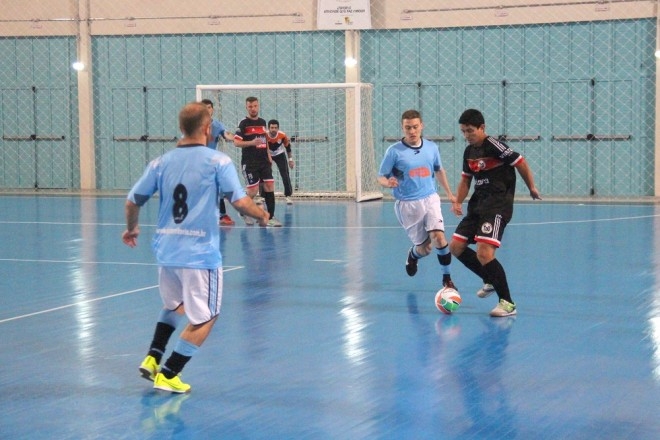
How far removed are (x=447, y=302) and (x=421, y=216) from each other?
5.09 feet

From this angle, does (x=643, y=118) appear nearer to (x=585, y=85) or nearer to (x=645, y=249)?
(x=585, y=85)

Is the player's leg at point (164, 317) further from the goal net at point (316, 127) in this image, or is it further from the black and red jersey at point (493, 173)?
the goal net at point (316, 127)

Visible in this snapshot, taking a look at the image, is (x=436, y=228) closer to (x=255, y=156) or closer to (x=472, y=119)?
(x=472, y=119)

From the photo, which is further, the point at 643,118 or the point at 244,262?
the point at 643,118

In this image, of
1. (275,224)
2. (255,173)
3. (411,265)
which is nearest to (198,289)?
(411,265)

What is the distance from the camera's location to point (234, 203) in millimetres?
6473

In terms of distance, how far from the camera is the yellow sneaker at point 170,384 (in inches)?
261

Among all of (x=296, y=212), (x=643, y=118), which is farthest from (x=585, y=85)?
(x=296, y=212)

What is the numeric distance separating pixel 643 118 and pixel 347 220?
8.14 meters

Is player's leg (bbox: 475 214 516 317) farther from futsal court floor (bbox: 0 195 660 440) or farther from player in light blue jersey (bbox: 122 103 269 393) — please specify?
player in light blue jersey (bbox: 122 103 269 393)

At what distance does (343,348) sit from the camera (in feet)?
26.1

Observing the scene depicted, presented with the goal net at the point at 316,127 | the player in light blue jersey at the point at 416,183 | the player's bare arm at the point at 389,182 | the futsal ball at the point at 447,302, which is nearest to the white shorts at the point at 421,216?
the player in light blue jersey at the point at 416,183

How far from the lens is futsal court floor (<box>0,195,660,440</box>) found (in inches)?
236

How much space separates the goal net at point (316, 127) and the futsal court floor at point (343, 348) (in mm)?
10228
